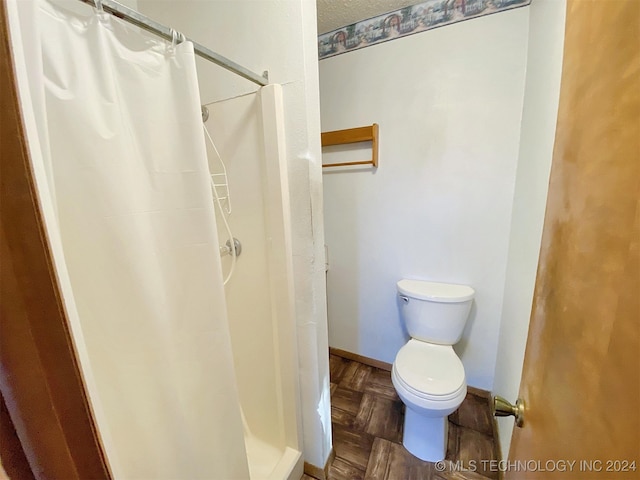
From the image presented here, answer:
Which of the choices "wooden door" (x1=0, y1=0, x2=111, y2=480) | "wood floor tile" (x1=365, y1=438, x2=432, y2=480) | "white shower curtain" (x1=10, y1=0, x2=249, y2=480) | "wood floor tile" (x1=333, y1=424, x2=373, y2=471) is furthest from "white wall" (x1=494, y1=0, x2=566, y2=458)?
"wooden door" (x1=0, y1=0, x2=111, y2=480)

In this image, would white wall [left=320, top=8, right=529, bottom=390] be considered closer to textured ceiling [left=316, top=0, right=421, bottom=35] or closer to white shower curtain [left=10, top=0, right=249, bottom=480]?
textured ceiling [left=316, top=0, right=421, bottom=35]

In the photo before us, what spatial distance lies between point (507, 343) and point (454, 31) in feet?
5.61

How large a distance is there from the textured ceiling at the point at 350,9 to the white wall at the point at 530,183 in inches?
27.8

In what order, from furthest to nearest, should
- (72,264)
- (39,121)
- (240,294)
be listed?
(240,294), (72,264), (39,121)

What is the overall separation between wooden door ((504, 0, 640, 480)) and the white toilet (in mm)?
722

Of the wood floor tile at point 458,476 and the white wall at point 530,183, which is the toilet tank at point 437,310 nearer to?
the white wall at point 530,183

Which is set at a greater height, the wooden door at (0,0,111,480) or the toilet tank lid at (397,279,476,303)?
the wooden door at (0,0,111,480)

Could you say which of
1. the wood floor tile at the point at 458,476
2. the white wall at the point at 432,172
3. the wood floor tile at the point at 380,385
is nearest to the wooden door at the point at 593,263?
the wood floor tile at the point at 458,476

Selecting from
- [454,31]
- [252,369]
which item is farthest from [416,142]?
[252,369]

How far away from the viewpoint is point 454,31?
1422 mm

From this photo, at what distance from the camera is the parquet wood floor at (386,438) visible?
4.21 ft

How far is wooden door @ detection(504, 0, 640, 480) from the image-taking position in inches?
12.4

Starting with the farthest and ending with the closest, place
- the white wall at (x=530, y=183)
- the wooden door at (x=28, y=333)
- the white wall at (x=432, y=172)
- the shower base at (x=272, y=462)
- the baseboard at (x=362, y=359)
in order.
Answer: the baseboard at (x=362, y=359) < the white wall at (x=432, y=172) < the shower base at (x=272, y=462) < the white wall at (x=530, y=183) < the wooden door at (x=28, y=333)

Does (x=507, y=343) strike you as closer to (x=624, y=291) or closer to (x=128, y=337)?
(x=624, y=291)
